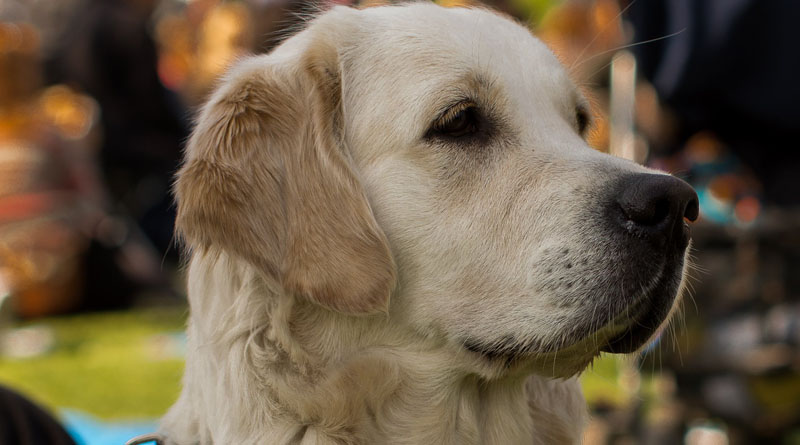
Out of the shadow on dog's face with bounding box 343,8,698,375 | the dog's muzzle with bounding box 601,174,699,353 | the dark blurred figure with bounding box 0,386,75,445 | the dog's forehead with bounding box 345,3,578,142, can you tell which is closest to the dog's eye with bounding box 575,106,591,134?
the dog's forehead with bounding box 345,3,578,142

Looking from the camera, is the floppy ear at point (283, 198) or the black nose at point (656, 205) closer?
the black nose at point (656, 205)

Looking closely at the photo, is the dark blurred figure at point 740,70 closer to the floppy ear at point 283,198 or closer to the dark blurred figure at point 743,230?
the dark blurred figure at point 743,230

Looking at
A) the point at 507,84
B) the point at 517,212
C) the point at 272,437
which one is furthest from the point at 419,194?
the point at 272,437

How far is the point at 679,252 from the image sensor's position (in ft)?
7.30

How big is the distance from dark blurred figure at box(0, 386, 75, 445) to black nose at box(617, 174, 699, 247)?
1.84 m

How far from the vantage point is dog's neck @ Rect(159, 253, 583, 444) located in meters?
2.26

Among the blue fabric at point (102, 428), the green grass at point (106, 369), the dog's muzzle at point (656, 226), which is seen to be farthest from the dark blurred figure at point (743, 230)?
the green grass at point (106, 369)

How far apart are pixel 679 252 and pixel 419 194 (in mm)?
737

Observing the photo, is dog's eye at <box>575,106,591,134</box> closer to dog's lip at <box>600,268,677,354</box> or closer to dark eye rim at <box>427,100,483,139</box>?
dark eye rim at <box>427,100,483,139</box>

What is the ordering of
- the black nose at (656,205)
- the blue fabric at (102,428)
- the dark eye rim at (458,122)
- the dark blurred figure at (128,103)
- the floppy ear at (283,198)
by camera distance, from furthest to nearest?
the dark blurred figure at (128,103) → the blue fabric at (102,428) → the dark eye rim at (458,122) → the floppy ear at (283,198) → the black nose at (656,205)

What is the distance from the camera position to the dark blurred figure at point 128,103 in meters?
10.4

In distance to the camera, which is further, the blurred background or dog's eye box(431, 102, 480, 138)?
the blurred background

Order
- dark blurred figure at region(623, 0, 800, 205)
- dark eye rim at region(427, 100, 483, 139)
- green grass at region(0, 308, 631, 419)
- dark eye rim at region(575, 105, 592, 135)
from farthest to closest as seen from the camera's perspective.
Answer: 1. green grass at region(0, 308, 631, 419)
2. dark blurred figure at region(623, 0, 800, 205)
3. dark eye rim at region(575, 105, 592, 135)
4. dark eye rim at region(427, 100, 483, 139)

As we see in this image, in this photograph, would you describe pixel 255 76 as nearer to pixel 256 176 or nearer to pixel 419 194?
pixel 256 176
